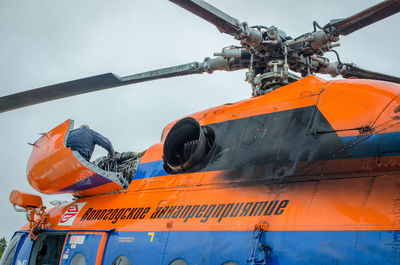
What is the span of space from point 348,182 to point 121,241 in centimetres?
296

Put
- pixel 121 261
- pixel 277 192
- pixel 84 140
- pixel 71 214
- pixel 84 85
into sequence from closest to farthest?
pixel 277 192, pixel 121 261, pixel 84 85, pixel 71 214, pixel 84 140

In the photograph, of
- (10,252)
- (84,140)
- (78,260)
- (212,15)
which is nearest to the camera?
(212,15)

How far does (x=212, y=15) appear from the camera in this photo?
4340 millimetres

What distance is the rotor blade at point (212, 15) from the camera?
414 centimetres

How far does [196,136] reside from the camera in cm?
518

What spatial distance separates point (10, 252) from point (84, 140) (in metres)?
2.59

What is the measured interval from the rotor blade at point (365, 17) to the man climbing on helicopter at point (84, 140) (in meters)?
4.26

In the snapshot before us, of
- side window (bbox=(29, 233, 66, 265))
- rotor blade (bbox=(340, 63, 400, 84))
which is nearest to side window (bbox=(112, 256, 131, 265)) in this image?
side window (bbox=(29, 233, 66, 265))

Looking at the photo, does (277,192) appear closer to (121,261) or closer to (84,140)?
(121,261)

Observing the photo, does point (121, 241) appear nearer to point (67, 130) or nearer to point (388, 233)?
point (67, 130)

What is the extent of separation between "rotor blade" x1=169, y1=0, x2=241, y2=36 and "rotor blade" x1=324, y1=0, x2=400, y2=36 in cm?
123

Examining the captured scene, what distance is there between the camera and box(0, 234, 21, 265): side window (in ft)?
21.9

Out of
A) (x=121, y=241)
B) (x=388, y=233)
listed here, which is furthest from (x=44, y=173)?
(x=388, y=233)

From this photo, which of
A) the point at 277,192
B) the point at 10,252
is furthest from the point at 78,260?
the point at 277,192
